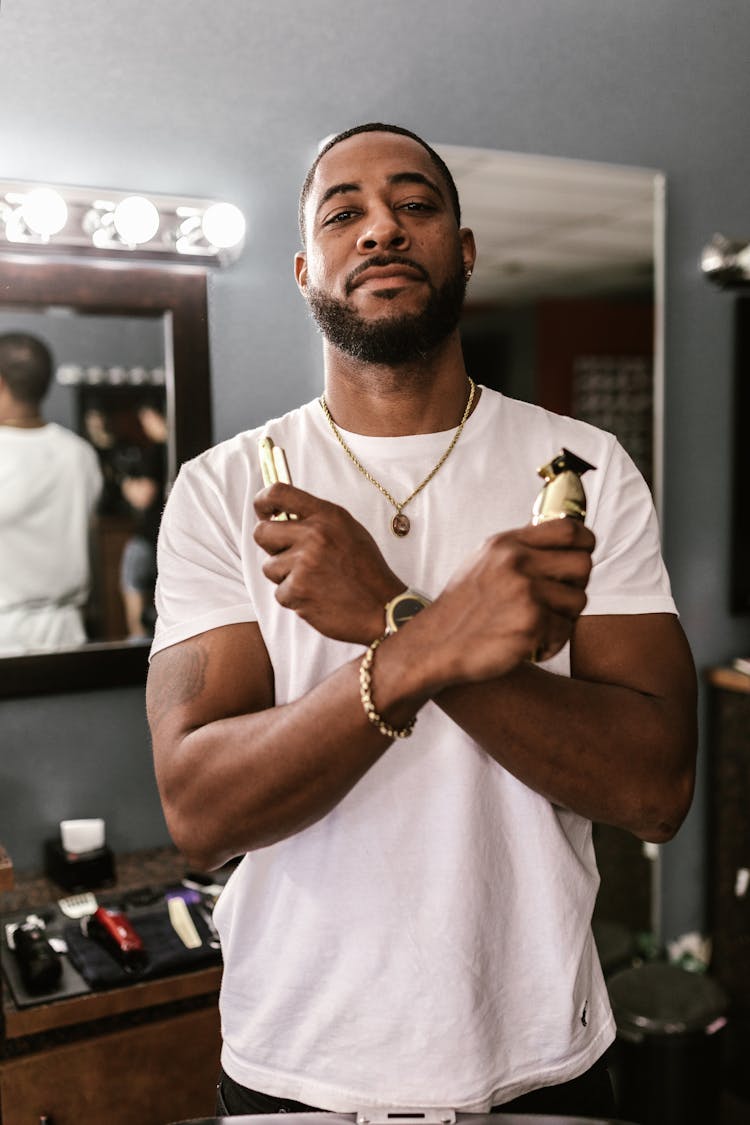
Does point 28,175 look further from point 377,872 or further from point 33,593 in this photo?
point 377,872

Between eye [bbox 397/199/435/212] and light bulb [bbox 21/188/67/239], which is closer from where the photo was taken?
eye [bbox 397/199/435/212]

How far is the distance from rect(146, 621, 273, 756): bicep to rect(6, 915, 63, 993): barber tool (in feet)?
2.83

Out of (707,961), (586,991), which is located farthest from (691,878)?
(586,991)

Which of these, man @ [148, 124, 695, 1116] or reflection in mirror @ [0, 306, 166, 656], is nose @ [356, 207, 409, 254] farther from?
reflection in mirror @ [0, 306, 166, 656]

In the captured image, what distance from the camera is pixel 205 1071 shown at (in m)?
1.81

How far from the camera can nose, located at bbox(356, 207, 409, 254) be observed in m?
1.13

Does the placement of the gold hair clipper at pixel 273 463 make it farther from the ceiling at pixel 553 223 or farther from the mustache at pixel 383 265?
the ceiling at pixel 553 223

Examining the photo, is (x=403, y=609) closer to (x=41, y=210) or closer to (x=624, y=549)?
(x=624, y=549)

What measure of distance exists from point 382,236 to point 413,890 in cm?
71

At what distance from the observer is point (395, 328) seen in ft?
3.71

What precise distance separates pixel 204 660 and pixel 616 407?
6.20ft

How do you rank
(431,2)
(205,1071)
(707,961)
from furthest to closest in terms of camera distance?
1. (707,961)
2. (431,2)
3. (205,1071)

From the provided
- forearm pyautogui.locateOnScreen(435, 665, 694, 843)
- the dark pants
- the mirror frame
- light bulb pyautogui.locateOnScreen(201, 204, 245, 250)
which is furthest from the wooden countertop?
light bulb pyautogui.locateOnScreen(201, 204, 245, 250)

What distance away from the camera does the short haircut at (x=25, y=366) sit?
6.79ft
